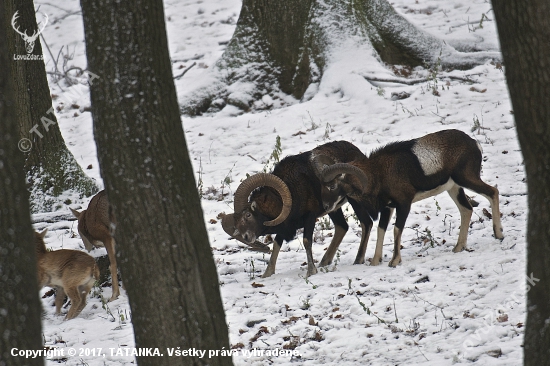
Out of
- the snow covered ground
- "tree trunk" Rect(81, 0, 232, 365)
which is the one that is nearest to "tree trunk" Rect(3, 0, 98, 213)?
the snow covered ground

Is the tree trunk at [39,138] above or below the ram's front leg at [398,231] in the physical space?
above

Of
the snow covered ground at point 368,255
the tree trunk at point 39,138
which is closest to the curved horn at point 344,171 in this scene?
the snow covered ground at point 368,255

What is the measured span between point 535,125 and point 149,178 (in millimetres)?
2297

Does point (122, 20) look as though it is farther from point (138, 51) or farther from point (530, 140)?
point (530, 140)

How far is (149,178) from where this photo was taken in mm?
3934

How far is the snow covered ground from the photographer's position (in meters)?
6.12

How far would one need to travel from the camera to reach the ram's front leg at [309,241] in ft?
27.9

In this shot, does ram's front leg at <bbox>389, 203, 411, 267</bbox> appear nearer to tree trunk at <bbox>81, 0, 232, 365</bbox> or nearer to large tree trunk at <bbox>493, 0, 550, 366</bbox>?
large tree trunk at <bbox>493, 0, 550, 366</bbox>

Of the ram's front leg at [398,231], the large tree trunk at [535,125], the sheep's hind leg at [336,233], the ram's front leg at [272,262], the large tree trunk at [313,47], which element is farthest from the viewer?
the large tree trunk at [313,47]

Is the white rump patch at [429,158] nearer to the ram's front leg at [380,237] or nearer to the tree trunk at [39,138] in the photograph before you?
the ram's front leg at [380,237]

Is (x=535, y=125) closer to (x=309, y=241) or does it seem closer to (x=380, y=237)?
(x=380, y=237)

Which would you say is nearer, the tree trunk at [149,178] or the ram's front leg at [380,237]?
the tree trunk at [149,178]

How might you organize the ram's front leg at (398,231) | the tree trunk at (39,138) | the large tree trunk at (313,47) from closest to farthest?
the ram's front leg at (398,231)
the tree trunk at (39,138)
the large tree trunk at (313,47)

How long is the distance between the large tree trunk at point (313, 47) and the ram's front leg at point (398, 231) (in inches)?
246
